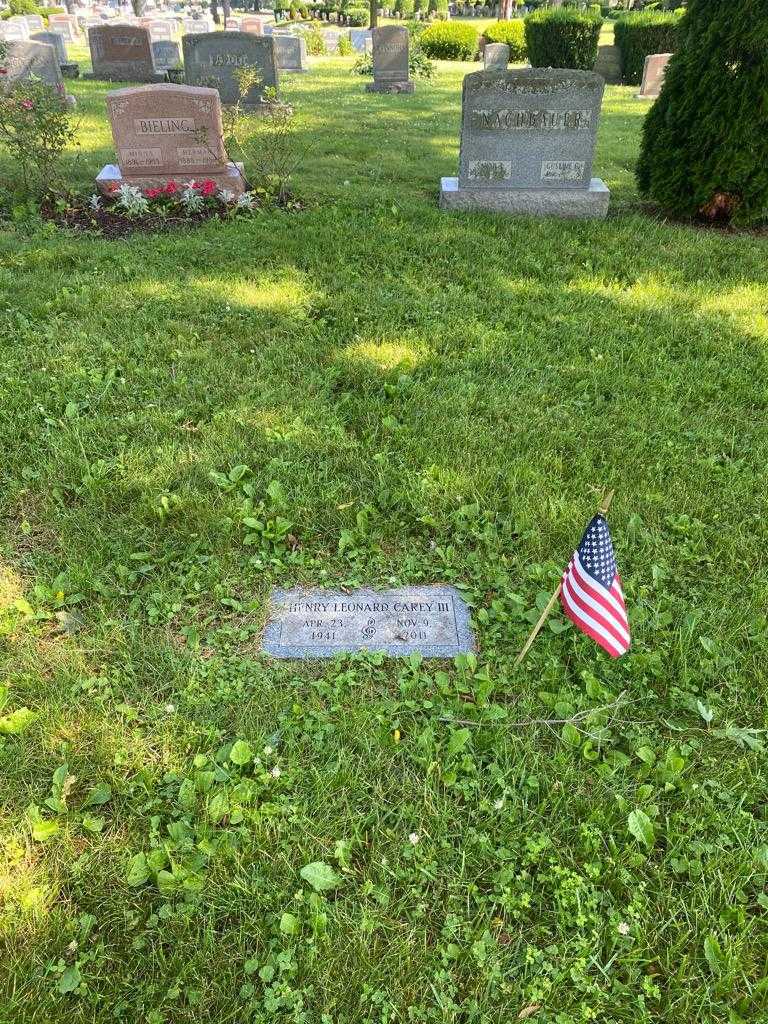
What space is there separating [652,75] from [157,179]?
13441mm

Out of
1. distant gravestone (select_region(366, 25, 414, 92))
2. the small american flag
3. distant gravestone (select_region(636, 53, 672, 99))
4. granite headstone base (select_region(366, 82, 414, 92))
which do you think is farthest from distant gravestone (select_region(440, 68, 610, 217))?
distant gravestone (select_region(636, 53, 672, 99))

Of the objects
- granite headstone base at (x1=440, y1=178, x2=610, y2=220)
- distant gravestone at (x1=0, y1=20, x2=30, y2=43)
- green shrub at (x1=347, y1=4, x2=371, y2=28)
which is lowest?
granite headstone base at (x1=440, y1=178, x2=610, y2=220)

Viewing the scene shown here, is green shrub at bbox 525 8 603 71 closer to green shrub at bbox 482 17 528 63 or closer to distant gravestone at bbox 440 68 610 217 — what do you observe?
green shrub at bbox 482 17 528 63

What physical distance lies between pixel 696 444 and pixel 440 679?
2.28 meters

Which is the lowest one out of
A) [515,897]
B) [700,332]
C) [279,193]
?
[515,897]

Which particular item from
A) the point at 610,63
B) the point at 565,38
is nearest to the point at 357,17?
the point at 610,63

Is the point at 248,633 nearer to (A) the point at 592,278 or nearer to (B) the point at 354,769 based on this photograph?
(B) the point at 354,769

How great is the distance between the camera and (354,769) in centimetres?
228

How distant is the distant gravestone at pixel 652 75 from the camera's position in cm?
1547

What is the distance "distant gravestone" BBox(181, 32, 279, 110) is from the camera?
39.8 ft

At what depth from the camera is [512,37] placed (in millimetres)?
22188

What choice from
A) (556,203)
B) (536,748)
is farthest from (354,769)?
(556,203)

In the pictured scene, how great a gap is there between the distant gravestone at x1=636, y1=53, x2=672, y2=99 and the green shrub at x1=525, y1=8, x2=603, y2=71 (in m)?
2.85

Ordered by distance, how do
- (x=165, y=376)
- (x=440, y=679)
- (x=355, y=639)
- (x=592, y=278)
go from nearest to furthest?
(x=440, y=679)
(x=355, y=639)
(x=165, y=376)
(x=592, y=278)
